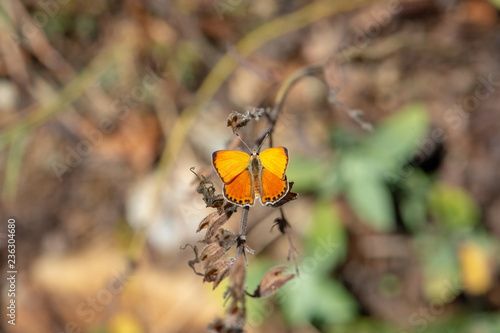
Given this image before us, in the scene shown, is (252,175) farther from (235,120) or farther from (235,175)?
(235,120)

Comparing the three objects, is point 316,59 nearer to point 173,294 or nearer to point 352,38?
point 352,38

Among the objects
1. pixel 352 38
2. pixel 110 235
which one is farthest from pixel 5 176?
pixel 352 38

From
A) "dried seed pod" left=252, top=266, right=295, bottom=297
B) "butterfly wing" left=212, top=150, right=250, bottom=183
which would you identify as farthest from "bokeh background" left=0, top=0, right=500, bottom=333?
"butterfly wing" left=212, top=150, right=250, bottom=183

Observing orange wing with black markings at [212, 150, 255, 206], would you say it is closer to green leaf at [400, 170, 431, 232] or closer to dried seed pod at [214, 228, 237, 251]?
dried seed pod at [214, 228, 237, 251]

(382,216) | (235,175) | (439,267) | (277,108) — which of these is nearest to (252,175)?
(235,175)

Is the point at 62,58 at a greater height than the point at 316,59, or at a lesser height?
greater

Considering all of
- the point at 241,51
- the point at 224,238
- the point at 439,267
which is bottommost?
A: the point at 224,238
